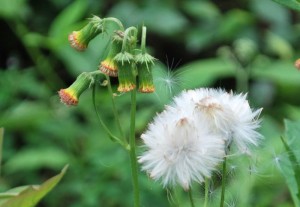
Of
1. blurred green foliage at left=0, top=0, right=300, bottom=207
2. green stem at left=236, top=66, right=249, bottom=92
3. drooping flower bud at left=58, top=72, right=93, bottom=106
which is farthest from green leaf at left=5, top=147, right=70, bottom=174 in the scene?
drooping flower bud at left=58, top=72, right=93, bottom=106

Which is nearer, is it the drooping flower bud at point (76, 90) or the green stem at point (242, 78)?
the drooping flower bud at point (76, 90)

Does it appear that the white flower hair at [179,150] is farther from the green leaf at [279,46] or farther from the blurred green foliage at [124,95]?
the green leaf at [279,46]

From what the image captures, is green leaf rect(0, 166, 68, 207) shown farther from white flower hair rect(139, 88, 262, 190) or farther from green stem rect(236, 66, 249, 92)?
green stem rect(236, 66, 249, 92)

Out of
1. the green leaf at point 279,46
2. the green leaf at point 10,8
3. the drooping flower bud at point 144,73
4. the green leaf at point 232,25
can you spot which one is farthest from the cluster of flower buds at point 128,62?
the green leaf at point 232,25

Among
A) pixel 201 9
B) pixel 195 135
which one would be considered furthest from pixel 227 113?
pixel 201 9

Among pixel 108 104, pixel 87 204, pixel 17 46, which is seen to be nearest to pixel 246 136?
pixel 87 204

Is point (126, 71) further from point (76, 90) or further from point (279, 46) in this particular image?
point (279, 46)
